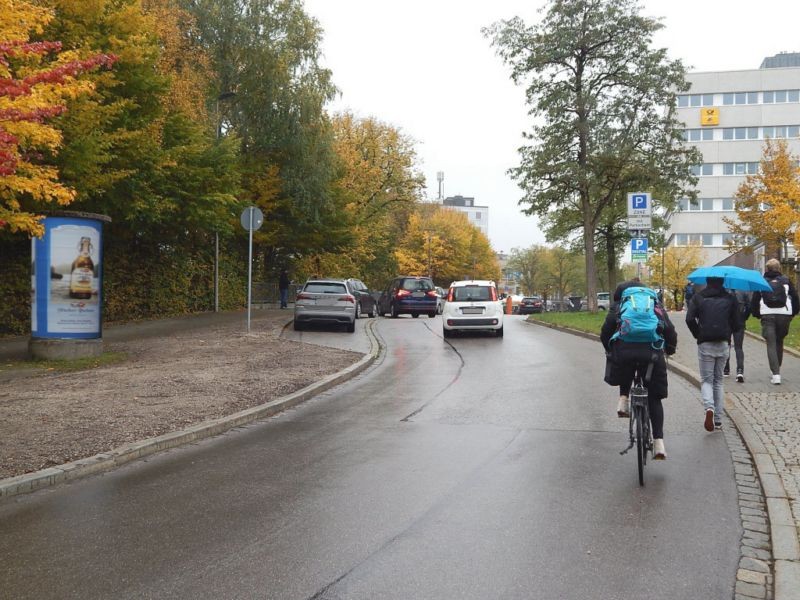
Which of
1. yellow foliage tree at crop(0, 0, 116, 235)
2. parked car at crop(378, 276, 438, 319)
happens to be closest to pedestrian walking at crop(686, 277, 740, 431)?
yellow foliage tree at crop(0, 0, 116, 235)

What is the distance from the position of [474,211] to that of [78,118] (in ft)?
571

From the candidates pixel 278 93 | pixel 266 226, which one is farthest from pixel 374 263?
pixel 278 93

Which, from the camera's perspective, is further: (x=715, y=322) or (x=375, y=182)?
(x=375, y=182)

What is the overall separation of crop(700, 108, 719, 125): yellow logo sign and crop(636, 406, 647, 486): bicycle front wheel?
77395 millimetres

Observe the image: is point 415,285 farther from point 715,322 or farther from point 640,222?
point 715,322

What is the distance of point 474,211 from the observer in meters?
188

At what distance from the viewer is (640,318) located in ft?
20.4

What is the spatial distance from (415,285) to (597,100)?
10437 millimetres

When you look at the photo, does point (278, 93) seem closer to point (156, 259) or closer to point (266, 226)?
point (266, 226)

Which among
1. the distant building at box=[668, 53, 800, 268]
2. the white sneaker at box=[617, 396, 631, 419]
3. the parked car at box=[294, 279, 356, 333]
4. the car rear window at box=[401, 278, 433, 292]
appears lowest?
the white sneaker at box=[617, 396, 631, 419]

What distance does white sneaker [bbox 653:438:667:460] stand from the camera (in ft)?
21.1

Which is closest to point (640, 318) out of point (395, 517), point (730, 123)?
point (395, 517)

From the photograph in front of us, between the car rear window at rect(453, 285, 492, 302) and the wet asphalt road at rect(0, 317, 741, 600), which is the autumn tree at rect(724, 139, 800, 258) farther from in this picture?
the wet asphalt road at rect(0, 317, 741, 600)

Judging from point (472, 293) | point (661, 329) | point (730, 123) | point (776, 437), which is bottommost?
point (776, 437)
